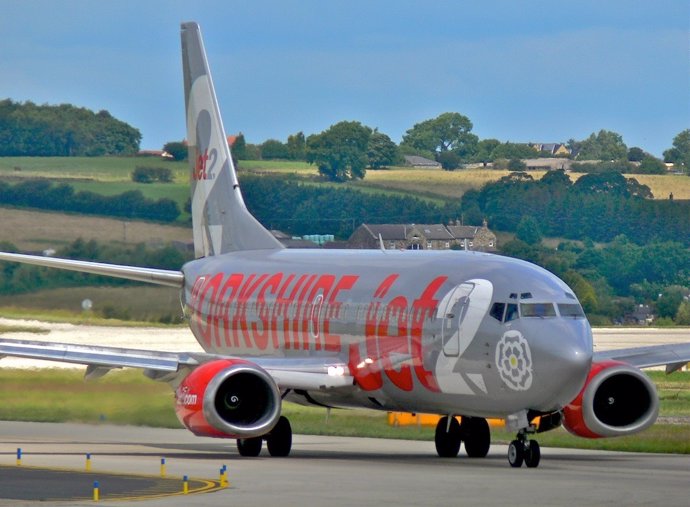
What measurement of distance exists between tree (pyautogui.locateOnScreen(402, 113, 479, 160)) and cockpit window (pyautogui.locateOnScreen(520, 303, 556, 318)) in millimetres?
58666

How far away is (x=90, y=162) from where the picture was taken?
224 feet

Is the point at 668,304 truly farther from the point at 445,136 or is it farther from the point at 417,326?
the point at 417,326

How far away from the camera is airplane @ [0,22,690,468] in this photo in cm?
3198

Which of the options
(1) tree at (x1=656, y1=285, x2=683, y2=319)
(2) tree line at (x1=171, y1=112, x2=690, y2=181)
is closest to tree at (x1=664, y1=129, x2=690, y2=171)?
(2) tree line at (x1=171, y1=112, x2=690, y2=181)

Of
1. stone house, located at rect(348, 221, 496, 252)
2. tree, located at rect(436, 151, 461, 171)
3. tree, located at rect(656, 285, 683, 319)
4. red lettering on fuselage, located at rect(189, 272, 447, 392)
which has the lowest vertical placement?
tree, located at rect(656, 285, 683, 319)

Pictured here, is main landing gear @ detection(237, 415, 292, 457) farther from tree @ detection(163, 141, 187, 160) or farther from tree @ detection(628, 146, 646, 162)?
tree @ detection(628, 146, 646, 162)

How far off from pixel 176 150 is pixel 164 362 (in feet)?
97.8

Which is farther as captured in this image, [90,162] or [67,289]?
[90,162]

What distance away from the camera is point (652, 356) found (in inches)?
1430

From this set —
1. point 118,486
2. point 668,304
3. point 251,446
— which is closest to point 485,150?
point 668,304

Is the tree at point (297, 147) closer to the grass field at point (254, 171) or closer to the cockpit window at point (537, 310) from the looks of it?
the grass field at point (254, 171)

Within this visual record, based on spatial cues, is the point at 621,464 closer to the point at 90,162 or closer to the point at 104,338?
the point at 104,338

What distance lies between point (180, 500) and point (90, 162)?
4309cm

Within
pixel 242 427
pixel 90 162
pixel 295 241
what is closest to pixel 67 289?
pixel 295 241
